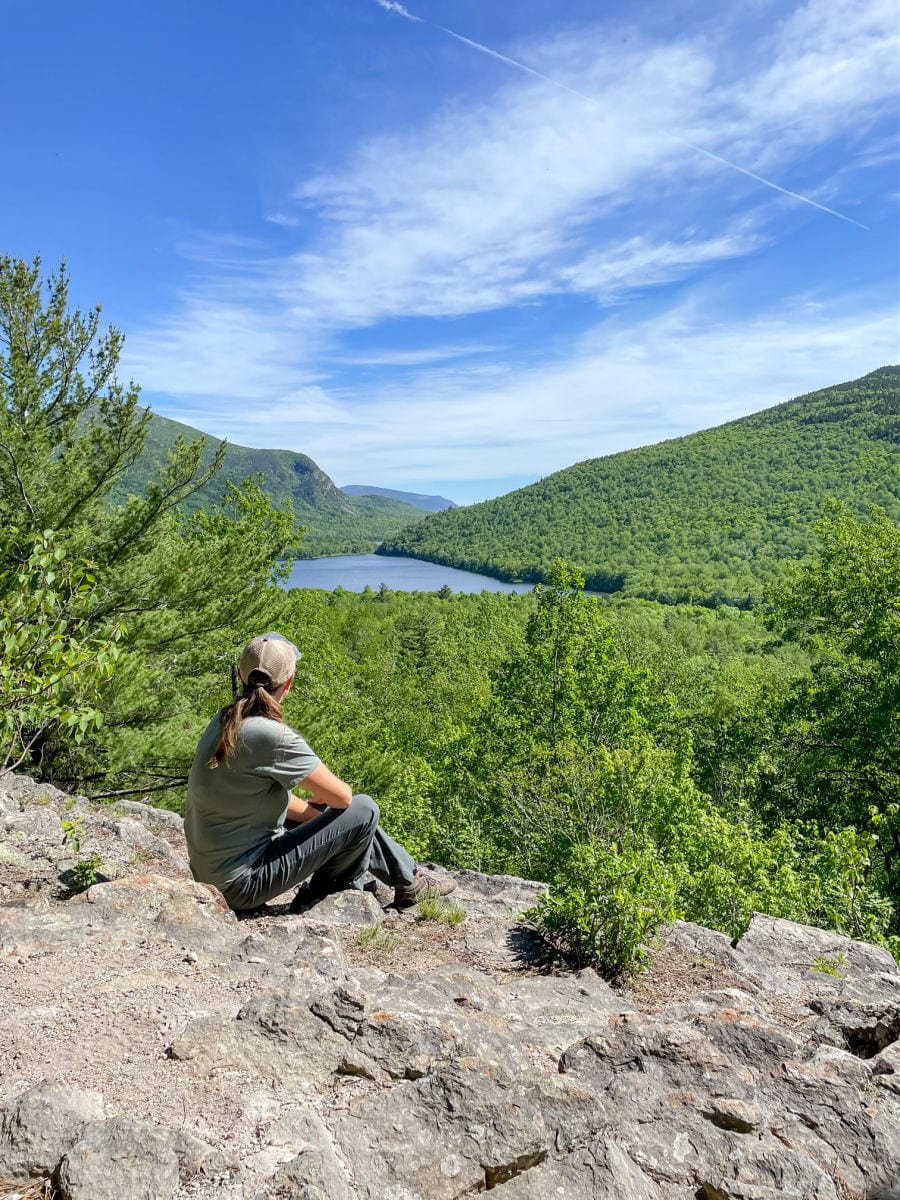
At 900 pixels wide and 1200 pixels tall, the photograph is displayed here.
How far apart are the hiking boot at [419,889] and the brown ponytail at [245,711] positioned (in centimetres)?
157

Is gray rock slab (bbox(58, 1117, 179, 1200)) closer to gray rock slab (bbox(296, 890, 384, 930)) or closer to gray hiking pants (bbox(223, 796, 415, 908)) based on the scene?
gray hiking pants (bbox(223, 796, 415, 908))

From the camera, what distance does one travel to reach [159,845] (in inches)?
218

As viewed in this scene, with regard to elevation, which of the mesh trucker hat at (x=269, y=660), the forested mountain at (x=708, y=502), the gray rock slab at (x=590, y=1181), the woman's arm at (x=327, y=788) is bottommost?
the gray rock slab at (x=590, y=1181)

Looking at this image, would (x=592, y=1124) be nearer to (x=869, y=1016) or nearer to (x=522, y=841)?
(x=869, y=1016)

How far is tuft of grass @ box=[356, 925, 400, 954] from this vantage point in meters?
3.91

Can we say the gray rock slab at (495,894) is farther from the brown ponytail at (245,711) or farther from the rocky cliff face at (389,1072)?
the brown ponytail at (245,711)

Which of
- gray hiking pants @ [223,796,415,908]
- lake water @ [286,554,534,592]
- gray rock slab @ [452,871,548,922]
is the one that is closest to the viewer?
gray hiking pants @ [223,796,415,908]

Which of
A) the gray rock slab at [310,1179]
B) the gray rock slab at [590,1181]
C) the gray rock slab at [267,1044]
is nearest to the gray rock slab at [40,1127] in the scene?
the gray rock slab at [267,1044]

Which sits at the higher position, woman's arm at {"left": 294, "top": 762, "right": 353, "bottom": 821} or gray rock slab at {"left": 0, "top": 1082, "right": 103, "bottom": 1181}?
woman's arm at {"left": 294, "top": 762, "right": 353, "bottom": 821}

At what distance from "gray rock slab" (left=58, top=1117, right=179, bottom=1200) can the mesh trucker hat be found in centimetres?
210

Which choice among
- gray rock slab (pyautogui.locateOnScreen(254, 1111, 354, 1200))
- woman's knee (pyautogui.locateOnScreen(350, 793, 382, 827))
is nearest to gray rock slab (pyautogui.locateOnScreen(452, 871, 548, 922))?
woman's knee (pyautogui.locateOnScreen(350, 793, 382, 827))

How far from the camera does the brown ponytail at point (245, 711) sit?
3.61 meters

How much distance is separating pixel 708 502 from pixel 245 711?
14286cm

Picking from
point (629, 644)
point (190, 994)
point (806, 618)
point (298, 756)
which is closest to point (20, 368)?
point (298, 756)
